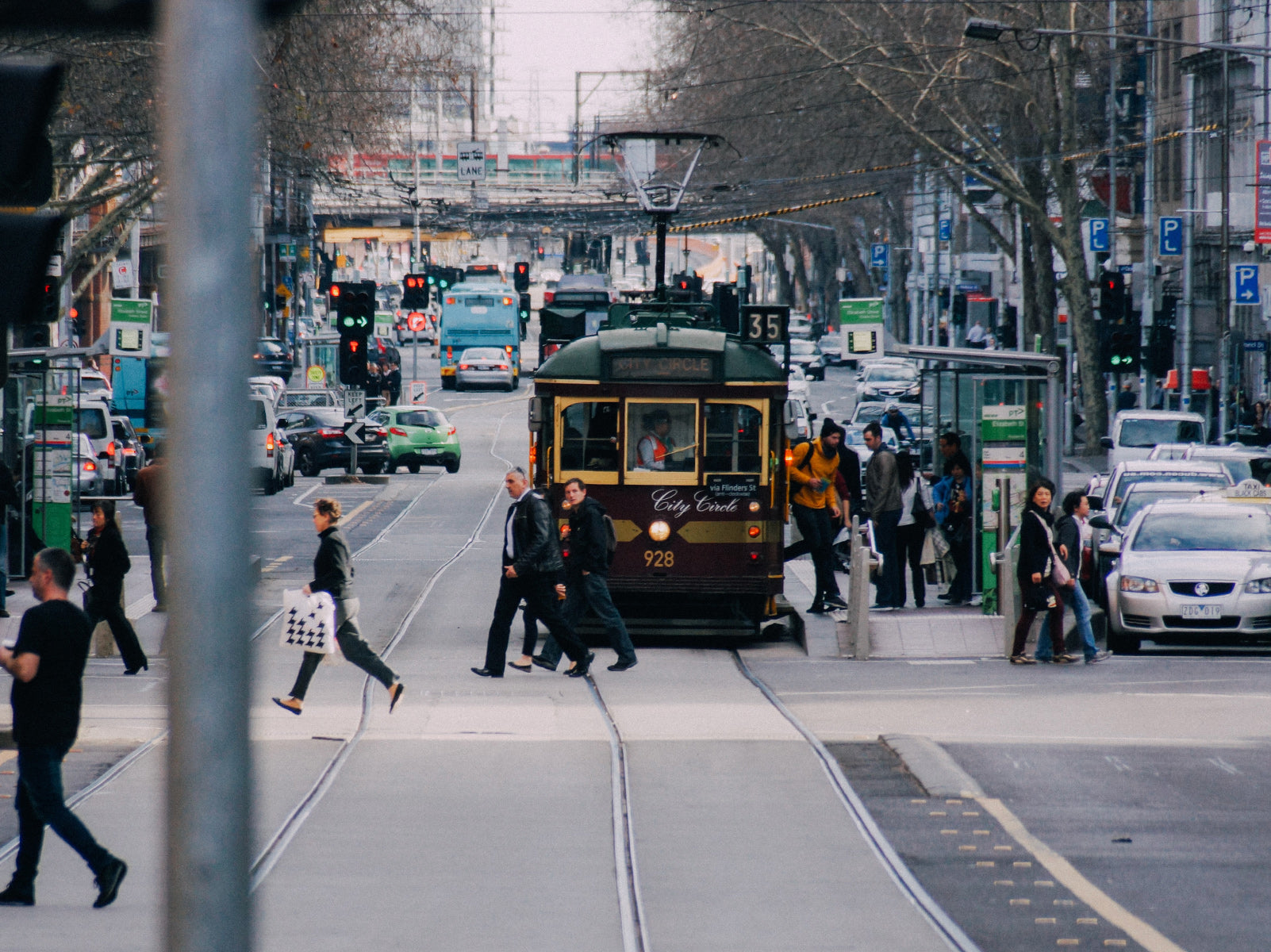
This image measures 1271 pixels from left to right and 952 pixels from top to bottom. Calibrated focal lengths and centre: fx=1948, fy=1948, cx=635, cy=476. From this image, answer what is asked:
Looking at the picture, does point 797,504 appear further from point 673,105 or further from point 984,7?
point 673,105

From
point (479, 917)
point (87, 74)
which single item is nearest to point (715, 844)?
point (479, 917)

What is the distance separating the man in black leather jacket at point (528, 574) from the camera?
15.2 m

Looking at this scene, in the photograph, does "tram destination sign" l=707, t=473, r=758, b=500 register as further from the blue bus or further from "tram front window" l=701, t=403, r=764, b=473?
the blue bus

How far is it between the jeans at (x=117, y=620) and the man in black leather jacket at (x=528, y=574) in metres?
2.75

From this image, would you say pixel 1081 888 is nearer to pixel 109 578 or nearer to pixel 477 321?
pixel 109 578

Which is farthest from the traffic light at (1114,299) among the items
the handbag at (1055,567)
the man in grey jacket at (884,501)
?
the handbag at (1055,567)

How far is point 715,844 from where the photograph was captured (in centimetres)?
950

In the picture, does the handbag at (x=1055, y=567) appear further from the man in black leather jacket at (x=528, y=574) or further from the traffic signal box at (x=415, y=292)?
the traffic signal box at (x=415, y=292)

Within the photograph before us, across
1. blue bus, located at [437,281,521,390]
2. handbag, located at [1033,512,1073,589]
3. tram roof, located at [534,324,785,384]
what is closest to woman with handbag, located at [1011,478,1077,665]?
handbag, located at [1033,512,1073,589]

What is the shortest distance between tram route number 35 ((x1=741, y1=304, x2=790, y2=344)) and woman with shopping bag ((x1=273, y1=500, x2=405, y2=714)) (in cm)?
720

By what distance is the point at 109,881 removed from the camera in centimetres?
792

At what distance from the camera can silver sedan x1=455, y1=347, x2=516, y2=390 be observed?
244 ft

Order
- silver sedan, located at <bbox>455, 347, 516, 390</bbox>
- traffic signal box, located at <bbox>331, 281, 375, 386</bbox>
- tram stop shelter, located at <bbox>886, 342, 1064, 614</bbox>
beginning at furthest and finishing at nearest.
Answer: silver sedan, located at <bbox>455, 347, 516, 390</bbox>, traffic signal box, located at <bbox>331, 281, 375, 386</bbox>, tram stop shelter, located at <bbox>886, 342, 1064, 614</bbox>

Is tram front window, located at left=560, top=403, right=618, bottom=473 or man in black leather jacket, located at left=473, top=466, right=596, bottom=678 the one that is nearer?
man in black leather jacket, located at left=473, top=466, right=596, bottom=678
